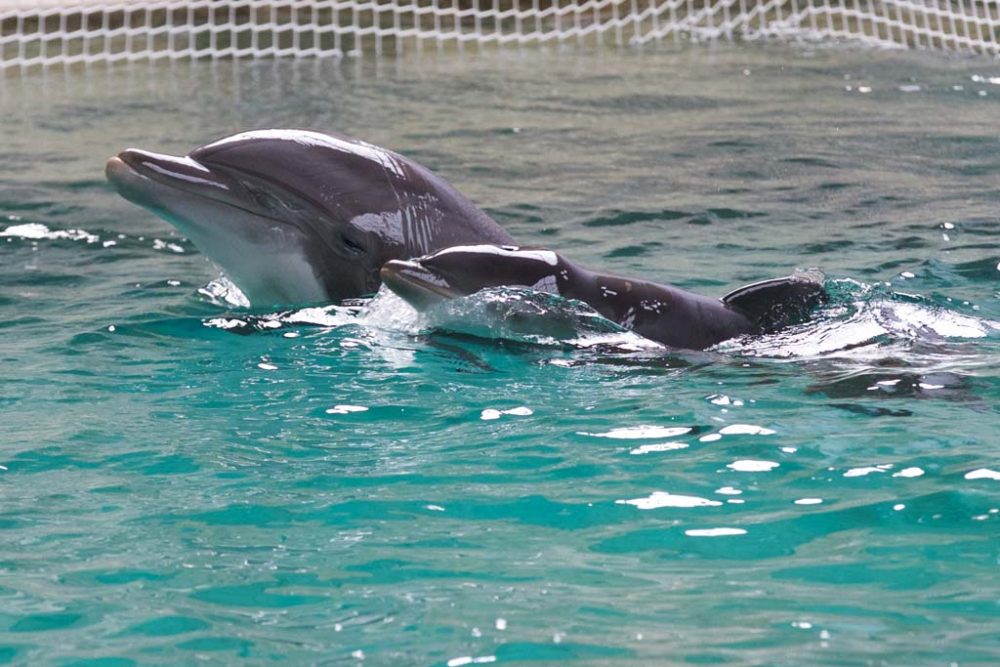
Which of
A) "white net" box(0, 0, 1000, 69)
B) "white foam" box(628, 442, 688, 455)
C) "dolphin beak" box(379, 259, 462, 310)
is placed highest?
"white net" box(0, 0, 1000, 69)

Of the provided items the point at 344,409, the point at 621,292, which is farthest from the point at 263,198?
the point at 621,292

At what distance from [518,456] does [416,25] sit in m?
17.0

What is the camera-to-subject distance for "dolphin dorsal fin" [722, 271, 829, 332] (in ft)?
18.5

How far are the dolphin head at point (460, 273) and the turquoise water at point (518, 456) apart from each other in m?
0.10

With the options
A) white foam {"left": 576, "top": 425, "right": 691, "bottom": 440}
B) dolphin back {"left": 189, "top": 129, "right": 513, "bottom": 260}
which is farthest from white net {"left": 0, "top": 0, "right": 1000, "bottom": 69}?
white foam {"left": 576, "top": 425, "right": 691, "bottom": 440}

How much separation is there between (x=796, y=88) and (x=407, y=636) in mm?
12882

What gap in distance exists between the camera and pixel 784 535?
363 centimetres

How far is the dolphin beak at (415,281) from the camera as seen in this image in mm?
5355

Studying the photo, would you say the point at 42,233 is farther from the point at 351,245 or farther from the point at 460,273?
the point at 460,273

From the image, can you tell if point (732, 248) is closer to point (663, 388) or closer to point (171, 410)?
point (663, 388)

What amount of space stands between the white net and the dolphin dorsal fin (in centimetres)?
1340

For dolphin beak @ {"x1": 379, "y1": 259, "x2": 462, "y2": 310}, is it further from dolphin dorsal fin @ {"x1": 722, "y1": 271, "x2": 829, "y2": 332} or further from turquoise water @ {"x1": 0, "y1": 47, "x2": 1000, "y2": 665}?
dolphin dorsal fin @ {"x1": 722, "y1": 271, "x2": 829, "y2": 332}

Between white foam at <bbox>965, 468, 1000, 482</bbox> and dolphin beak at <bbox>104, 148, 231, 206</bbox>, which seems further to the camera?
dolphin beak at <bbox>104, 148, 231, 206</bbox>

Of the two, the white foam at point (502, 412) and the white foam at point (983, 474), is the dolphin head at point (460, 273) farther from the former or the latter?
the white foam at point (983, 474)
